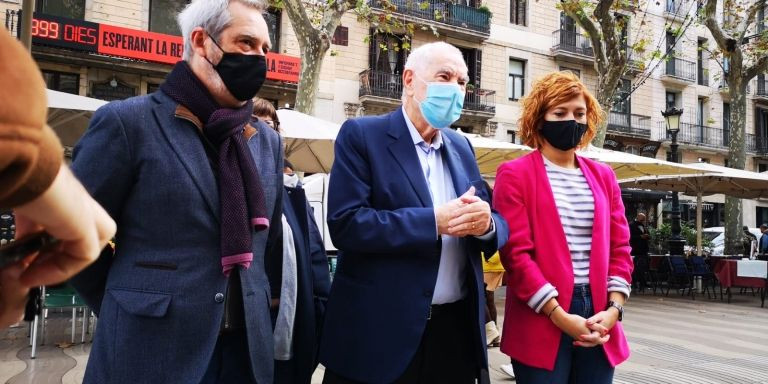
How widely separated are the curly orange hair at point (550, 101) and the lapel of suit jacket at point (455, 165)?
43 centimetres

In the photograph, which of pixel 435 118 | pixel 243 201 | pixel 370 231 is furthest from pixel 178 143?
pixel 435 118

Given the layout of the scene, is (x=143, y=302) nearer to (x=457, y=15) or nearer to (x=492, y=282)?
(x=492, y=282)

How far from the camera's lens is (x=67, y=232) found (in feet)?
2.47

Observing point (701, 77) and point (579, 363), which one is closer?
point (579, 363)

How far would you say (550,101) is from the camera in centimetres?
264

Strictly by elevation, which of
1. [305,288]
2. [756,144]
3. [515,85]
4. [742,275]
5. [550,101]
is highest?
[515,85]

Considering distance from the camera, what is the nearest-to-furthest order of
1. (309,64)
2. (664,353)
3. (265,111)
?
(265,111) < (664,353) < (309,64)

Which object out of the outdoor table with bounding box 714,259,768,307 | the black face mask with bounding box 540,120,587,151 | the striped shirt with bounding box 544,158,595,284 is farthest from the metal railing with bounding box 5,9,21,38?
the outdoor table with bounding box 714,259,768,307

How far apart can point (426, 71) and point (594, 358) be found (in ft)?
4.44

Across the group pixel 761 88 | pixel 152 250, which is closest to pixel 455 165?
pixel 152 250

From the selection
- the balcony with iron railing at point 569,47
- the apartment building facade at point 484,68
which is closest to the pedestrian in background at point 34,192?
the apartment building facade at point 484,68

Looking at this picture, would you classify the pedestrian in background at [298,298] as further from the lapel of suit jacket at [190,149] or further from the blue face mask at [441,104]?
the blue face mask at [441,104]

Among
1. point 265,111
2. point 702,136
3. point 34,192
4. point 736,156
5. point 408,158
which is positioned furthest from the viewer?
point 702,136

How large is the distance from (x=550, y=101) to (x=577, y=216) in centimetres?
54
